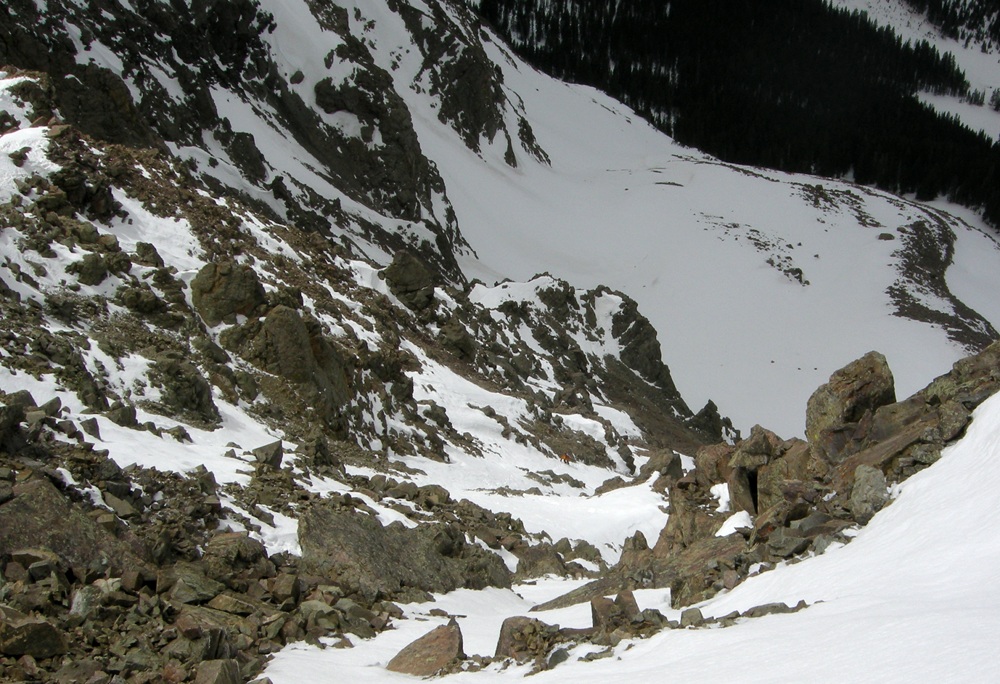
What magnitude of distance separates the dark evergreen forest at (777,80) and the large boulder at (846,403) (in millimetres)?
94415

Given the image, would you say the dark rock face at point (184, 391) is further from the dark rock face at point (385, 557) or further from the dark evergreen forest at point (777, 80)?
the dark evergreen forest at point (777, 80)

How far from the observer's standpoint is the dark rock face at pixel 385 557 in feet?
30.4

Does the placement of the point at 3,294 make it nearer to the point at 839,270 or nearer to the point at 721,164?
the point at 839,270

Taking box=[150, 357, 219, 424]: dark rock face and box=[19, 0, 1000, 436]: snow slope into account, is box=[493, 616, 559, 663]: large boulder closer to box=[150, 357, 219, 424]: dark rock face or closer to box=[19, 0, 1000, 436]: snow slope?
box=[150, 357, 219, 424]: dark rock face

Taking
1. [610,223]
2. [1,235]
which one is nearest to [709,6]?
[610,223]

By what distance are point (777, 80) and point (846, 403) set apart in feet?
417

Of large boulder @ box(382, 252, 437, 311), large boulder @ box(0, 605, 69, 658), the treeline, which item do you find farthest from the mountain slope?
the treeline

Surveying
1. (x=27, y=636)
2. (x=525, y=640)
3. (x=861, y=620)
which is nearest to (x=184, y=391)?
(x=27, y=636)

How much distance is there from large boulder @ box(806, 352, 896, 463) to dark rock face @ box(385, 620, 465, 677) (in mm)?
6036

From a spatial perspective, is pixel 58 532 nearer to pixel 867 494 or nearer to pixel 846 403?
pixel 867 494

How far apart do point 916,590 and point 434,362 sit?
21.2 m

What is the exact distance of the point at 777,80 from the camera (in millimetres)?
122938

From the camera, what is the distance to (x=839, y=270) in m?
56.2

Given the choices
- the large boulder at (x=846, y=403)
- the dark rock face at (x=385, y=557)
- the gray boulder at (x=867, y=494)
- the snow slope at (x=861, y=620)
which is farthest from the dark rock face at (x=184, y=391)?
the gray boulder at (x=867, y=494)
